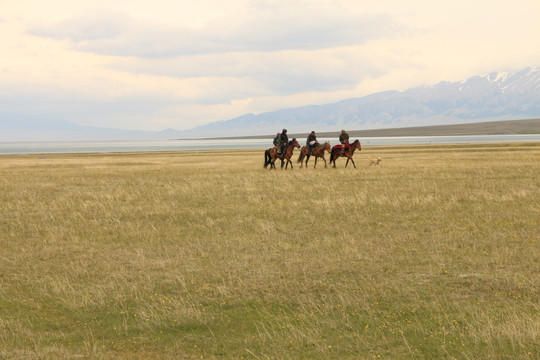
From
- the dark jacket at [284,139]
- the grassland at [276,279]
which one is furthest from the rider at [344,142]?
the grassland at [276,279]

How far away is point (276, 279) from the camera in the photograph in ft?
33.9

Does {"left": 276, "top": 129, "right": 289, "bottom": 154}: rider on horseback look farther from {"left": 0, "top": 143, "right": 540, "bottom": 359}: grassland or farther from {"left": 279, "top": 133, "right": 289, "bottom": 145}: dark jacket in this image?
{"left": 0, "top": 143, "right": 540, "bottom": 359}: grassland

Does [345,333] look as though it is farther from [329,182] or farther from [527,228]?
[329,182]

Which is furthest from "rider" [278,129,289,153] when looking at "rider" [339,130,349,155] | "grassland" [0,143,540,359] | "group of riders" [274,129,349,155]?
"grassland" [0,143,540,359]

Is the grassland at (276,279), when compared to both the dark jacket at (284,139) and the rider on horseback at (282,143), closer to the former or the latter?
the dark jacket at (284,139)

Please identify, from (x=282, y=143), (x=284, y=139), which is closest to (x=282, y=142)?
(x=282, y=143)

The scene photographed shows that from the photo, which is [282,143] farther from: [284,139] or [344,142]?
[344,142]

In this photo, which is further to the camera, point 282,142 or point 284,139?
point 282,142

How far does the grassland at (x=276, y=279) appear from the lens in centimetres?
738

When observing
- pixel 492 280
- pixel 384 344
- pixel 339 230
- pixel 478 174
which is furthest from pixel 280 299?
pixel 478 174

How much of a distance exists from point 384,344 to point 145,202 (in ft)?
52.8

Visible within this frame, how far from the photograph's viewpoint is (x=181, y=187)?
86.6ft

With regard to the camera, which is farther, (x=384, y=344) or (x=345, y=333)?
(x=345, y=333)

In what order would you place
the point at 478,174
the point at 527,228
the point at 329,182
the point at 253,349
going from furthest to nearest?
the point at 478,174, the point at 329,182, the point at 527,228, the point at 253,349
